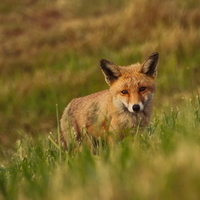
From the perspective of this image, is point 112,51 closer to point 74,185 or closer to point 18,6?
point 18,6

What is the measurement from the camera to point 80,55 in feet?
42.9

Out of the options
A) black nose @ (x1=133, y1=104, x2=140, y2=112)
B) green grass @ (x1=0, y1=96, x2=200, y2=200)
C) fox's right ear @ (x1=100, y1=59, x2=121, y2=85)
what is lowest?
black nose @ (x1=133, y1=104, x2=140, y2=112)

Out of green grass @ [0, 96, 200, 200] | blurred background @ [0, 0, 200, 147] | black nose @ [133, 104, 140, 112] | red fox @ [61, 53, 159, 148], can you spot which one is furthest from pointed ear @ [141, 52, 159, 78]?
blurred background @ [0, 0, 200, 147]

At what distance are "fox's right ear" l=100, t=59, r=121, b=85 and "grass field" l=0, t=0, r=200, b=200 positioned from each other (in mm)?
620

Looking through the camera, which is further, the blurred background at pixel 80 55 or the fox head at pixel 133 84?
the blurred background at pixel 80 55

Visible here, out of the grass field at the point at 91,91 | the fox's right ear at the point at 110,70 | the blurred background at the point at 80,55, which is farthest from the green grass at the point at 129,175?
the blurred background at the point at 80,55

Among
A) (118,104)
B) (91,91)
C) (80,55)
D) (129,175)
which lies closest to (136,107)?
(118,104)

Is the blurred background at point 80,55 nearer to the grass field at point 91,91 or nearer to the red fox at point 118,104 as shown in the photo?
the grass field at point 91,91

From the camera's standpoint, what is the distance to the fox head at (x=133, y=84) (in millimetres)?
5454

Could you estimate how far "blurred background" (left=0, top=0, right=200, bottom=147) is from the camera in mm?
10508

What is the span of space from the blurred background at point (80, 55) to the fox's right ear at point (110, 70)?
2.67 metres

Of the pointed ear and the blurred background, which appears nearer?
the pointed ear

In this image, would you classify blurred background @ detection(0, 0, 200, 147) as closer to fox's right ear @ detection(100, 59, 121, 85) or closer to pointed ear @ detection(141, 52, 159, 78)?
pointed ear @ detection(141, 52, 159, 78)

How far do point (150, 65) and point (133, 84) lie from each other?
41 centimetres
